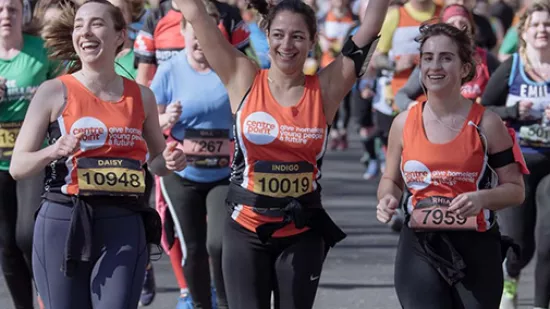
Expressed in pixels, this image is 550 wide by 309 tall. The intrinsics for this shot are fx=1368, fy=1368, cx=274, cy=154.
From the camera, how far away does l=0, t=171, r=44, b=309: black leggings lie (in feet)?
24.2

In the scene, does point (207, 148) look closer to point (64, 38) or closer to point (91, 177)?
point (64, 38)

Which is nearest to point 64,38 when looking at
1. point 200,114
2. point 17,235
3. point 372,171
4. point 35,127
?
point 35,127

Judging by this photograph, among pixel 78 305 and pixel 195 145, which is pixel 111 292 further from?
pixel 195 145

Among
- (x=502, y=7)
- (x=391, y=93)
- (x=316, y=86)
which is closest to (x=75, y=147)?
(x=316, y=86)

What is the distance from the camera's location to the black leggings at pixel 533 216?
7.83m

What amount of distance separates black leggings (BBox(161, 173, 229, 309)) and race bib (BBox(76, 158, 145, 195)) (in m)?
1.88

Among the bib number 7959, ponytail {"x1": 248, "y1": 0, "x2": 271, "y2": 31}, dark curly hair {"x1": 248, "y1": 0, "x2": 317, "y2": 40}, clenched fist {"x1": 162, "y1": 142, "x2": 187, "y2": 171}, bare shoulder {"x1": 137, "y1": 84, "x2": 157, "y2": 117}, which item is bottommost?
the bib number 7959

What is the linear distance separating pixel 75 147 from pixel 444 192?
1563mm

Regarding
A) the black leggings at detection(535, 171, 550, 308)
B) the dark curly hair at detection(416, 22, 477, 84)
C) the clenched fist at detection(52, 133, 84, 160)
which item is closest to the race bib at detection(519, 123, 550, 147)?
the black leggings at detection(535, 171, 550, 308)

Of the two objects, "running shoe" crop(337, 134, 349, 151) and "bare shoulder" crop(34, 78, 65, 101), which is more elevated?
"bare shoulder" crop(34, 78, 65, 101)

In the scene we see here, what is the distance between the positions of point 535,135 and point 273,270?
2819mm

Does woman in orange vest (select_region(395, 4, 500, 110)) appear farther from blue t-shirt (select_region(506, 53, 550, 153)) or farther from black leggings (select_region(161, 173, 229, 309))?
black leggings (select_region(161, 173, 229, 309))

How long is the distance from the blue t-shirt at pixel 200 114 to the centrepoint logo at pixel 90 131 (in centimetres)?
202

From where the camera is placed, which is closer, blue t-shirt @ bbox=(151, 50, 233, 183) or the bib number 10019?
the bib number 10019
